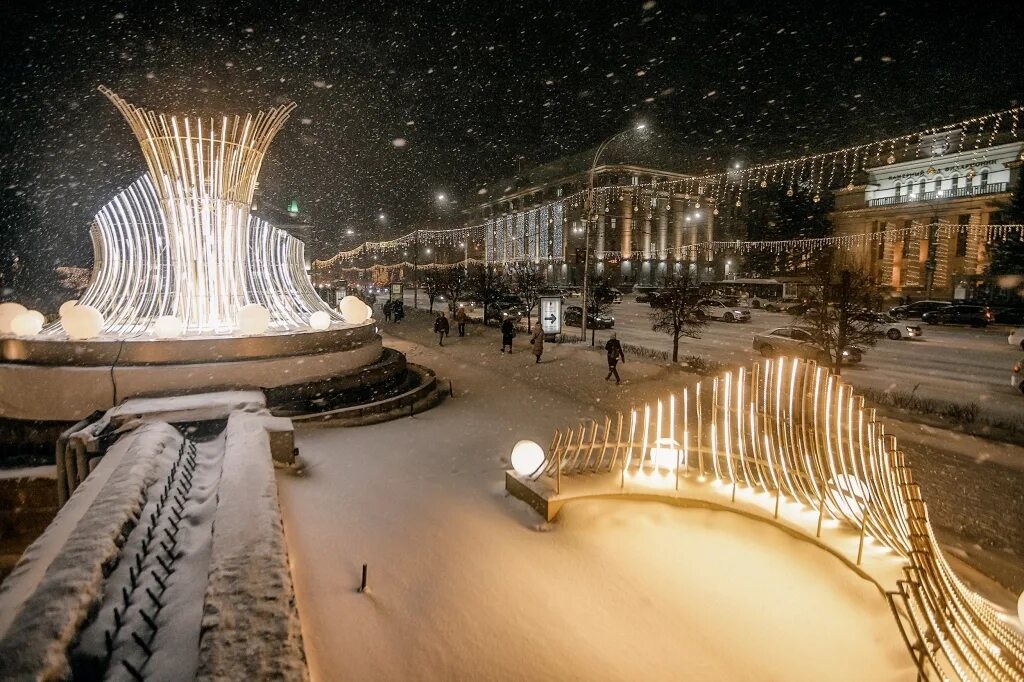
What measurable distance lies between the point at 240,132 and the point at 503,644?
12.9 m

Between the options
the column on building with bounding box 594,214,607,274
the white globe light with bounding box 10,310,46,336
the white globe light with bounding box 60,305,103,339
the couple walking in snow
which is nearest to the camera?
the white globe light with bounding box 60,305,103,339

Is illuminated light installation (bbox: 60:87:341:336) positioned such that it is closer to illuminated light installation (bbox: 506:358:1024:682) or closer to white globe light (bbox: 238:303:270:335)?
white globe light (bbox: 238:303:270:335)

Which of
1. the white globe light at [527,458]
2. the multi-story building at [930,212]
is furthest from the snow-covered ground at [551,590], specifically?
the multi-story building at [930,212]

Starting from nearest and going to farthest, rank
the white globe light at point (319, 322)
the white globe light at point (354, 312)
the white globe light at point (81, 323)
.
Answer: the white globe light at point (81, 323)
the white globe light at point (319, 322)
the white globe light at point (354, 312)

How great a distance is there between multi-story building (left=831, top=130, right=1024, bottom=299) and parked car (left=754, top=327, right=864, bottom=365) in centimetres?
2468

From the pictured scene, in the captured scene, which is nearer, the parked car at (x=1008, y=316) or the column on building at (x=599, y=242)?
the parked car at (x=1008, y=316)

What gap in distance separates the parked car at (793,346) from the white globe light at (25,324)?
791 inches

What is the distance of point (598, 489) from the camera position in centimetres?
668

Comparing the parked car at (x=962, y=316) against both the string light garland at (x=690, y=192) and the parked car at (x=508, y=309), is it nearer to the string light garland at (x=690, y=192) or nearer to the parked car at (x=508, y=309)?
the string light garland at (x=690, y=192)

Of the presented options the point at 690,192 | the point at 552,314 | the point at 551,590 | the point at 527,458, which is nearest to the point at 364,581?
the point at 551,590

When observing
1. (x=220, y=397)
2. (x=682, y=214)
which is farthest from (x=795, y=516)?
(x=682, y=214)

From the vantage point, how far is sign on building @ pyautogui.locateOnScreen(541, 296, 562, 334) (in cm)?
2222

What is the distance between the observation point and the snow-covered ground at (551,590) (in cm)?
414

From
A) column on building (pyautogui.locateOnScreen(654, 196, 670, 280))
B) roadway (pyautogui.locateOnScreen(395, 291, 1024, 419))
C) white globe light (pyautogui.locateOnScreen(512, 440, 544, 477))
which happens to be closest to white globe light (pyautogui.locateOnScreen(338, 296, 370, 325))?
white globe light (pyautogui.locateOnScreen(512, 440, 544, 477))
